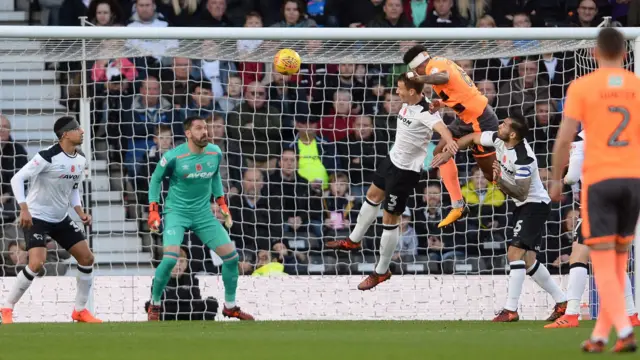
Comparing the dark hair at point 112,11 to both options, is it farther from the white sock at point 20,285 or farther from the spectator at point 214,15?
the white sock at point 20,285

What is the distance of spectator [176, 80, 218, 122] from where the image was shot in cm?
1588

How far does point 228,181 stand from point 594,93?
8723 millimetres

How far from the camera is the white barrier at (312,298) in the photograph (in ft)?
49.6

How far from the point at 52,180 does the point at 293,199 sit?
11.4ft

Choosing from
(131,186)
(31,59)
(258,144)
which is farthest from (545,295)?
(31,59)

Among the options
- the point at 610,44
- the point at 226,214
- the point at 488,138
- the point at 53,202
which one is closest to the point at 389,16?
the point at 488,138

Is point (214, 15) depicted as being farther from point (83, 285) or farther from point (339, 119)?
point (83, 285)

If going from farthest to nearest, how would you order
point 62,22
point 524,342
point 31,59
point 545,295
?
point 62,22 < point 545,295 < point 31,59 < point 524,342

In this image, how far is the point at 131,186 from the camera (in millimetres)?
16203

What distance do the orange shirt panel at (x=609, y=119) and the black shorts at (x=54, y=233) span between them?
24.4 feet

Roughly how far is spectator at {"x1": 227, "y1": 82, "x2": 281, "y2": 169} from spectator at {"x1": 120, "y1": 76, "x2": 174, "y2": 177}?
2.97ft

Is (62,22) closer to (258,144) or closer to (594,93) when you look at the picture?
(258,144)

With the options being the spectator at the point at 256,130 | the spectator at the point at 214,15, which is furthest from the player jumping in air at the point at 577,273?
the spectator at the point at 214,15

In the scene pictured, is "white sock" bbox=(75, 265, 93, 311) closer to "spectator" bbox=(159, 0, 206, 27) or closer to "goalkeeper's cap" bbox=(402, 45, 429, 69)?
"goalkeeper's cap" bbox=(402, 45, 429, 69)
